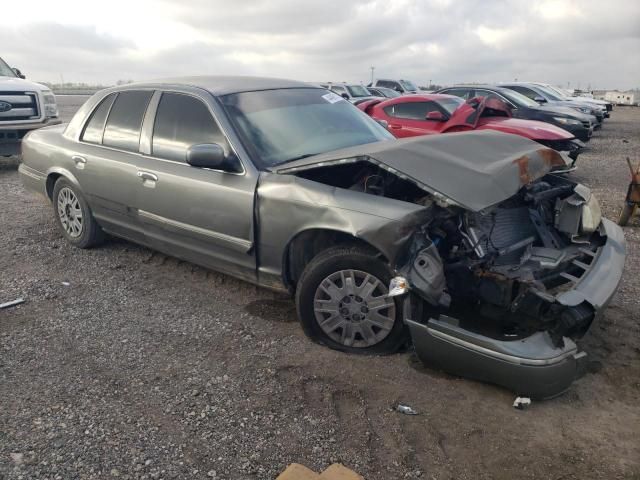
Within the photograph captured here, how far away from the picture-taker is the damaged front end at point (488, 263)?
273cm

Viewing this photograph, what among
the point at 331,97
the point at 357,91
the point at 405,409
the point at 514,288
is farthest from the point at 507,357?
the point at 357,91

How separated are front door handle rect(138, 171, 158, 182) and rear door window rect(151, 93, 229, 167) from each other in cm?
17

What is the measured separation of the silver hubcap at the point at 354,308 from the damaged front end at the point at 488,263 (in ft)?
0.59

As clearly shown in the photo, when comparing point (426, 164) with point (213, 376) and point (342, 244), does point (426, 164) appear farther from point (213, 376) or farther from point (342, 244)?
point (213, 376)

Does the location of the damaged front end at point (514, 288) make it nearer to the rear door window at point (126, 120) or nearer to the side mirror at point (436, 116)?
the rear door window at point (126, 120)

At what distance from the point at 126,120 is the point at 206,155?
1456mm

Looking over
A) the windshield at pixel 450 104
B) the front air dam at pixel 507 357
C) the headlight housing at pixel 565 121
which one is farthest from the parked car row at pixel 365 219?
the headlight housing at pixel 565 121

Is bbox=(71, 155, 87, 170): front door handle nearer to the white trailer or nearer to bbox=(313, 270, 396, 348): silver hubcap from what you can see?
bbox=(313, 270, 396, 348): silver hubcap

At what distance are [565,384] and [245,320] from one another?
2155 mm

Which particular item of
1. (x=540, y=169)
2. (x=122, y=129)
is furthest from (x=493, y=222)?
(x=122, y=129)

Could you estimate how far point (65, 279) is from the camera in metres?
4.58

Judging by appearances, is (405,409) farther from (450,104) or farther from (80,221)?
(450,104)

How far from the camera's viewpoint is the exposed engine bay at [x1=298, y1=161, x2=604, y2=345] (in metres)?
2.91

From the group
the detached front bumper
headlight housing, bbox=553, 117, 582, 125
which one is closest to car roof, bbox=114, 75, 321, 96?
the detached front bumper
